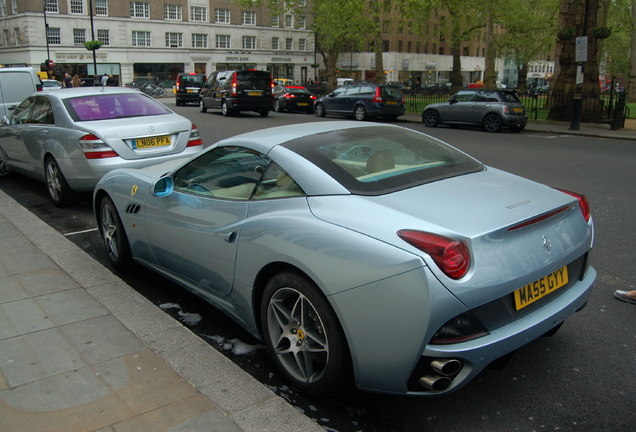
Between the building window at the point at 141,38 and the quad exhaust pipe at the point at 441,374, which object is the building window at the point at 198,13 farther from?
the quad exhaust pipe at the point at 441,374

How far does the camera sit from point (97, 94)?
8.23 m

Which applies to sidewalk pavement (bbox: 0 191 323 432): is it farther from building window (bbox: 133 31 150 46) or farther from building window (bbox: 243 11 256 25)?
building window (bbox: 243 11 256 25)

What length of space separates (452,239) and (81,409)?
203 centimetres

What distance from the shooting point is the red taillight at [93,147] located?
23.8 feet

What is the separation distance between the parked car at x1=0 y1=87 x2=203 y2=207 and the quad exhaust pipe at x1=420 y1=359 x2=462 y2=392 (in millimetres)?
5812

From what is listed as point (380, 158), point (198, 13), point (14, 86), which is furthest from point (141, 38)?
point (380, 158)

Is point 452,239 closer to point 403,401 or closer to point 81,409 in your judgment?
point 403,401

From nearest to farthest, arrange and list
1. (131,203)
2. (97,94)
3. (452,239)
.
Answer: (452,239)
(131,203)
(97,94)

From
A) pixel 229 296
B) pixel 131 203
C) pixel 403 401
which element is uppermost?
pixel 131 203

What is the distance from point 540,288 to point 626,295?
1.92m

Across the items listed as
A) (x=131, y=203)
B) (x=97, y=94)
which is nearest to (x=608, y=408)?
(x=131, y=203)

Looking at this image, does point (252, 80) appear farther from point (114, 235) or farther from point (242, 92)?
point (114, 235)

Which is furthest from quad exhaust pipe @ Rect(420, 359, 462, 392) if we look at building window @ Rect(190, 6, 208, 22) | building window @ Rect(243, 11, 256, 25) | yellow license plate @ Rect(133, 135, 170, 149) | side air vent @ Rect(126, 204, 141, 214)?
building window @ Rect(243, 11, 256, 25)

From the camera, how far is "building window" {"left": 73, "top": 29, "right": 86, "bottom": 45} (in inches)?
2148
